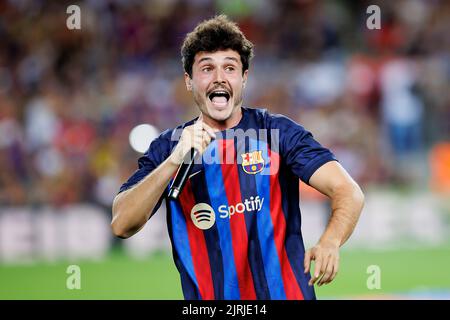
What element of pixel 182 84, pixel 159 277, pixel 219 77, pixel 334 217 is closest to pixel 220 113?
pixel 219 77

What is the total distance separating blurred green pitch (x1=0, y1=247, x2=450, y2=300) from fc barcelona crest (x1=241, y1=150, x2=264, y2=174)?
4.51 meters

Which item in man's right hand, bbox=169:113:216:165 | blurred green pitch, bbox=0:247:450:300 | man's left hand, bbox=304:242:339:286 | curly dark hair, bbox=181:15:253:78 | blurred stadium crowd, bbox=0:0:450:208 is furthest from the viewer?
blurred stadium crowd, bbox=0:0:450:208

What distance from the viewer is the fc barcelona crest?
4.52 m

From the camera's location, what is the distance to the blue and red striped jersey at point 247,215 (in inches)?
174

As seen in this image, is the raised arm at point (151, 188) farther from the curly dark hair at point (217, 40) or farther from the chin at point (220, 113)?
the curly dark hair at point (217, 40)

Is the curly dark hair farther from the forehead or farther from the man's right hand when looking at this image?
the man's right hand

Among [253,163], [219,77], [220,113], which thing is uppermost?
[219,77]

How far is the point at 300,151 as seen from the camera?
4.42 metres

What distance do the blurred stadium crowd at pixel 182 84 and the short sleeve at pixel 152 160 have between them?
753cm

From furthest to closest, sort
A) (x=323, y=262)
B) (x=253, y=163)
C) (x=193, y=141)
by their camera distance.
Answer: (x=253, y=163), (x=193, y=141), (x=323, y=262)

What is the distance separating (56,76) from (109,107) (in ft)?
4.42

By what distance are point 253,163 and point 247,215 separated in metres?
0.28

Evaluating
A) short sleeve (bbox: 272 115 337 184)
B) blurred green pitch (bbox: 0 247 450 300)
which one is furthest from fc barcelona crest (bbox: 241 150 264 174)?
blurred green pitch (bbox: 0 247 450 300)

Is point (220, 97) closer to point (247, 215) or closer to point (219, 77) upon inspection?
point (219, 77)
